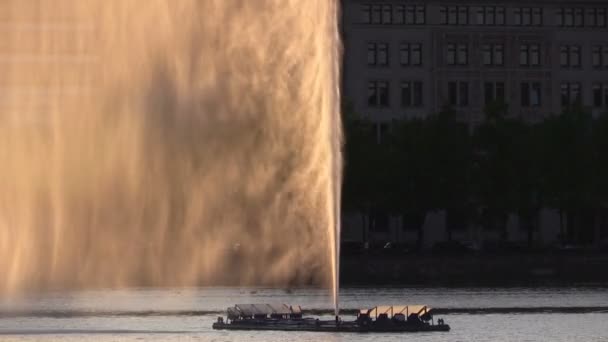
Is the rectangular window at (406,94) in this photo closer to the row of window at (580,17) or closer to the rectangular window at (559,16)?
the rectangular window at (559,16)

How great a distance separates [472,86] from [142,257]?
46154 millimetres

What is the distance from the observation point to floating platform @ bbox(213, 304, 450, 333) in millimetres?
54906

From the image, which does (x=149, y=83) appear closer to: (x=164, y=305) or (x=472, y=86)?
(x=164, y=305)

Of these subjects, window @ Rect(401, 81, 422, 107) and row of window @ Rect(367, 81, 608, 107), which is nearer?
row of window @ Rect(367, 81, 608, 107)

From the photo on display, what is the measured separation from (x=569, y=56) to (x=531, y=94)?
397 centimetres

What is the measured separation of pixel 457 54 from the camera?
4921 inches

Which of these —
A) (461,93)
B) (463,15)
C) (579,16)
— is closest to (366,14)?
(463,15)

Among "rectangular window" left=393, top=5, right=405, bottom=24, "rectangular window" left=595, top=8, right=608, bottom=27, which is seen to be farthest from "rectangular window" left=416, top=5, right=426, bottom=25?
"rectangular window" left=595, top=8, right=608, bottom=27

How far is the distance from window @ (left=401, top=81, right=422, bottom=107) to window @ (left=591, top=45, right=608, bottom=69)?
13202 millimetres

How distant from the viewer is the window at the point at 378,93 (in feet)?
412

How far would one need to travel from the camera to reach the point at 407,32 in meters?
125

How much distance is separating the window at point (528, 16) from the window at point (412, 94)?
8611mm

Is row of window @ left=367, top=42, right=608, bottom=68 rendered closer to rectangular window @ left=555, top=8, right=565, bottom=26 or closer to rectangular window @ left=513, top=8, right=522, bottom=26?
rectangular window @ left=513, top=8, right=522, bottom=26

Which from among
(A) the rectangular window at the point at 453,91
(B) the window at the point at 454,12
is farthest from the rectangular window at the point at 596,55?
(A) the rectangular window at the point at 453,91
